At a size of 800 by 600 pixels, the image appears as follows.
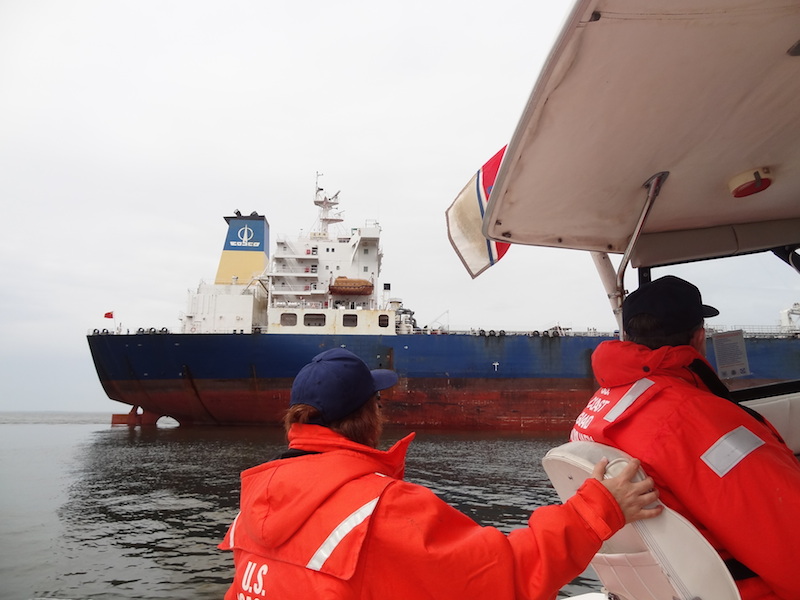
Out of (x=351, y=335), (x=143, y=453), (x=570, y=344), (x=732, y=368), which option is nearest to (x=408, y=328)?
(x=351, y=335)

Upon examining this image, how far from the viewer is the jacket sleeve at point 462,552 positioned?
1084 mm

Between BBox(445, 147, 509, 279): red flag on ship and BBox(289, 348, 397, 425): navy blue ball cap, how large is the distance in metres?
1.48

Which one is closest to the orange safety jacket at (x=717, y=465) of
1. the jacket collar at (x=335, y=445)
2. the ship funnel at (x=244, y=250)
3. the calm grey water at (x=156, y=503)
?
the jacket collar at (x=335, y=445)

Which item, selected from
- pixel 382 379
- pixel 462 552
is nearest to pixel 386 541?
pixel 462 552

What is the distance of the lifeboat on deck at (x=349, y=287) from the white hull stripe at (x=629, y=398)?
2159 cm

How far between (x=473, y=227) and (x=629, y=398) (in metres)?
1.50

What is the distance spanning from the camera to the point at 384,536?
3.57ft

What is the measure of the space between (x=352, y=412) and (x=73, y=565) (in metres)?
7.24

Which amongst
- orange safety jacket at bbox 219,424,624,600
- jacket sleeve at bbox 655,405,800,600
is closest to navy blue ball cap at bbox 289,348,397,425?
orange safety jacket at bbox 219,424,624,600

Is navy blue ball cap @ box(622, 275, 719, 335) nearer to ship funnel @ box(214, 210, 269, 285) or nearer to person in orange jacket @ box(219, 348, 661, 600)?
person in orange jacket @ box(219, 348, 661, 600)

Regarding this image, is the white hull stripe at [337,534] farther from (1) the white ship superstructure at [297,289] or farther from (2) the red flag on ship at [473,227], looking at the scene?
(1) the white ship superstructure at [297,289]

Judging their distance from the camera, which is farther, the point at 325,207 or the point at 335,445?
the point at 325,207

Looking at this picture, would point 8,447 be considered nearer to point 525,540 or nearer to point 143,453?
point 143,453

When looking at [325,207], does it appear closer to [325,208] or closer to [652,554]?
[325,208]
